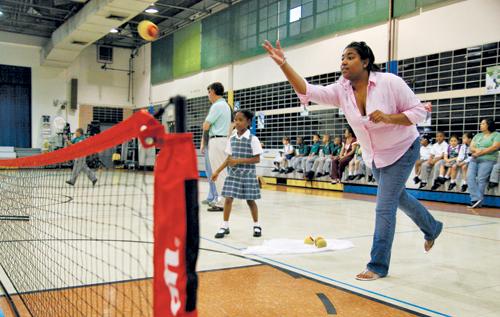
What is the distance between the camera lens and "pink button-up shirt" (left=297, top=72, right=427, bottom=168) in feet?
9.59

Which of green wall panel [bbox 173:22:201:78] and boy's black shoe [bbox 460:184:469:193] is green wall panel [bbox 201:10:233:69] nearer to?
green wall panel [bbox 173:22:201:78]

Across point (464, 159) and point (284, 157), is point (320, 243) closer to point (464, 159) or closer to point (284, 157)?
point (464, 159)

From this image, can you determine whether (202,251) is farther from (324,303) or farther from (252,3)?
(252,3)

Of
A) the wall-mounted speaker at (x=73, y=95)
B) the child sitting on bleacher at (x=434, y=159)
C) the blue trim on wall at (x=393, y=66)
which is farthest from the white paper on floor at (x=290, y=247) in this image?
the wall-mounted speaker at (x=73, y=95)

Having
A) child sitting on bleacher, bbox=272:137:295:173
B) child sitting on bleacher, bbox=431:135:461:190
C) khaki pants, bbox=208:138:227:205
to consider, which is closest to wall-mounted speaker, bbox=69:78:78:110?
child sitting on bleacher, bbox=272:137:295:173

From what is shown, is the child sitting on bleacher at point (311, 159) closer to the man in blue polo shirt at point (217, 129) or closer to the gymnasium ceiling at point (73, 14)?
the man in blue polo shirt at point (217, 129)

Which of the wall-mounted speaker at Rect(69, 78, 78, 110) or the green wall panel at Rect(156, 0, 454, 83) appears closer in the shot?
the green wall panel at Rect(156, 0, 454, 83)

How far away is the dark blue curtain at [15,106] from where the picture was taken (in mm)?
20688

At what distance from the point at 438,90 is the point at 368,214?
4.39 meters

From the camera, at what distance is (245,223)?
550 cm

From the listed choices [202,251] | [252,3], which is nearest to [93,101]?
[252,3]

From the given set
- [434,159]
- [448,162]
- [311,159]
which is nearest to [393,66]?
[434,159]

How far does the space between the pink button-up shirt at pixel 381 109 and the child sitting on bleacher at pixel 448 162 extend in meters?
6.41

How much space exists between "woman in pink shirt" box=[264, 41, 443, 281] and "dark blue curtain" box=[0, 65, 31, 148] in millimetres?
21284
